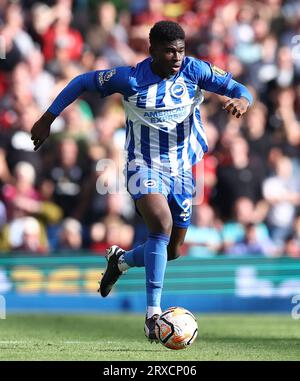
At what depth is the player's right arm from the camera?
825cm

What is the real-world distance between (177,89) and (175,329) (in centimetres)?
194

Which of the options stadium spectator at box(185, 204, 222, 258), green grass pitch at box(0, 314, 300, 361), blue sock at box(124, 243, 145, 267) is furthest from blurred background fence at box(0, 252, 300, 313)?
blue sock at box(124, 243, 145, 267)

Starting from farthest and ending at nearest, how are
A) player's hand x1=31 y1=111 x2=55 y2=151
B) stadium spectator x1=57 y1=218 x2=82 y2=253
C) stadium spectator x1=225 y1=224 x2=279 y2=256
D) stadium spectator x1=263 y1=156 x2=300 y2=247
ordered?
stadium spectator x1=263 y1=156 x2=300 y2=247, stadium spectator x1=225 y1=224 x2=279 y2=256, stadium spectator x1=57 y1=218 x2=82 y2=253, player's hand x1=31 y1=111 x2=55 y2=151

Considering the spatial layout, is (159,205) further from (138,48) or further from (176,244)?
(138,48)

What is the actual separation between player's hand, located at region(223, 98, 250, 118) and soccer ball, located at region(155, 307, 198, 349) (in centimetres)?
153

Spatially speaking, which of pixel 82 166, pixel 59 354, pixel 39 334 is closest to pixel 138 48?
pixel 82 166

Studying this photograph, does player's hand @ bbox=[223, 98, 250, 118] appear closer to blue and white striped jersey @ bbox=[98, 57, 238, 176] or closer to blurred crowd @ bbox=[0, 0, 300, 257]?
blue and white striped jersey @ bbox=[98, 57, 238, 176]

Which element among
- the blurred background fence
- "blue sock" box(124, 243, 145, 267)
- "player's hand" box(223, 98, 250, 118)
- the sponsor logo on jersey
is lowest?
the blurred background fence

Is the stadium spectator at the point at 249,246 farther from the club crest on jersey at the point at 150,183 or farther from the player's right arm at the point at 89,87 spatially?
the player's right arm at the point at 89,87

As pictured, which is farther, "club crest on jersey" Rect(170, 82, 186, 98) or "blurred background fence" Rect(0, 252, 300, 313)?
"blurred background fence" Rect(0, 252, 300, 313)

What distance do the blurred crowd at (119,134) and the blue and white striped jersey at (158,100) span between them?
477cm

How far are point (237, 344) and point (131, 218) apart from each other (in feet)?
17.5

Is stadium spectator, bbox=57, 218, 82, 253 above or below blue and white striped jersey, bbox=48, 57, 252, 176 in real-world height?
below

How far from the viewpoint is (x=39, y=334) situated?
9508 millimetres
